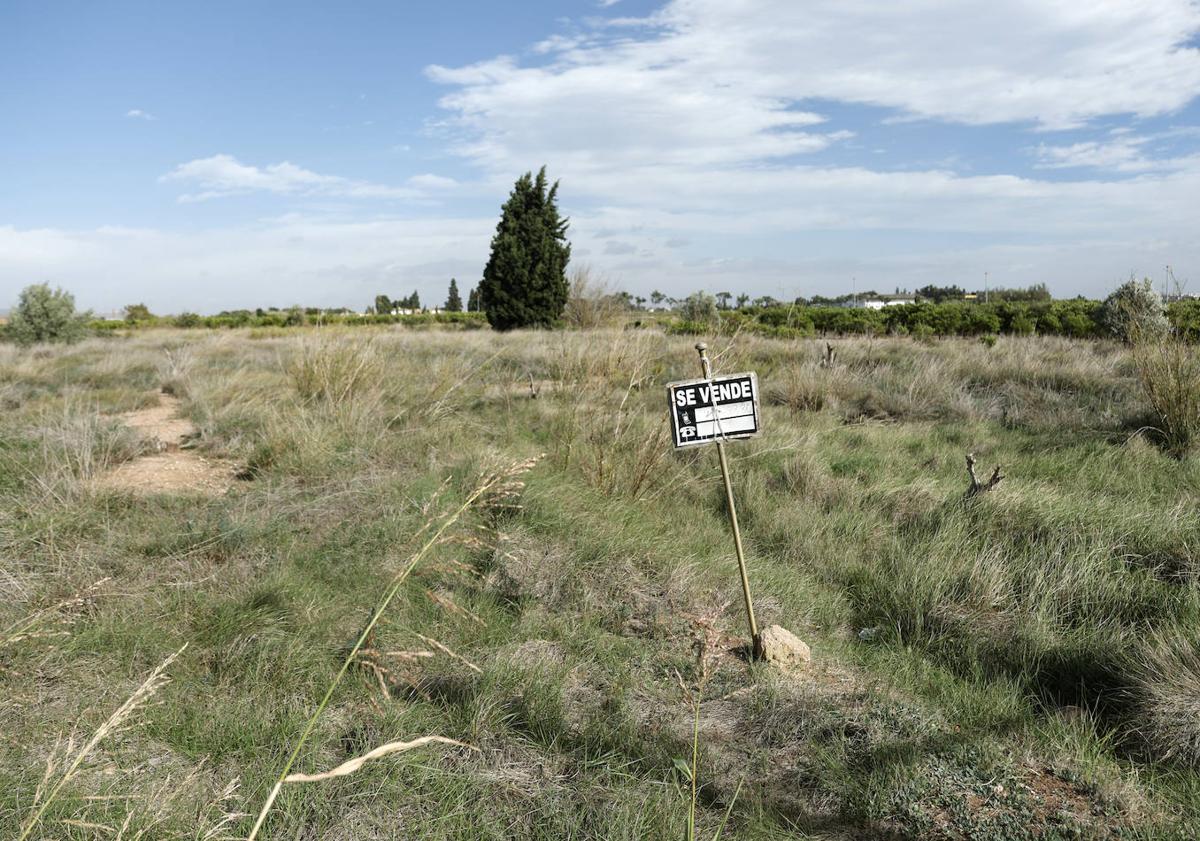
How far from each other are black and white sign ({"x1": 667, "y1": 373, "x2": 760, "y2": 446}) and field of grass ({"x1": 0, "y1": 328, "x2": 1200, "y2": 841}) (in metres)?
0.85

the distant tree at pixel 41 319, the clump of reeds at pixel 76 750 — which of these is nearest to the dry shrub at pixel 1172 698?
the clump of reeds at pixel 76 750

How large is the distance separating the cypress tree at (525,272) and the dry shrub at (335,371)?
18717 mm

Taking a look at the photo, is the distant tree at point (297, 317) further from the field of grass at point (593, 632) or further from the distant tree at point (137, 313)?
the distant tree at point (137, 313)

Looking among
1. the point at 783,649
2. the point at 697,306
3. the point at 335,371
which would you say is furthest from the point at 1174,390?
the point at 697,306

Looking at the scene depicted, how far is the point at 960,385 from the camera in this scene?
9719 millimetres

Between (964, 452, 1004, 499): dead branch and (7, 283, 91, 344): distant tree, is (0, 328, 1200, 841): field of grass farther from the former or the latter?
(7, 283, 91, 344): distant tree

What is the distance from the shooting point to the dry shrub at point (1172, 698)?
2.85 meters

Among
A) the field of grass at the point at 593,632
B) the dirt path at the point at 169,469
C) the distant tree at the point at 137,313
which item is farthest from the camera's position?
the distant tree at the point at 137,313

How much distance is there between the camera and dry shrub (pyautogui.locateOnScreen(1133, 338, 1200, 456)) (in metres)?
6.35

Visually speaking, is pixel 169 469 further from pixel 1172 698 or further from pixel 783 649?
pixel 1172 698

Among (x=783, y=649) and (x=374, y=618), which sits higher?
(x=374, y=618)

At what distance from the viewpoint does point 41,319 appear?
1991 centimetres

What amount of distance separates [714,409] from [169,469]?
4.57 metres

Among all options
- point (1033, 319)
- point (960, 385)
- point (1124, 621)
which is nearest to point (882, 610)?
point (1124, 621)
